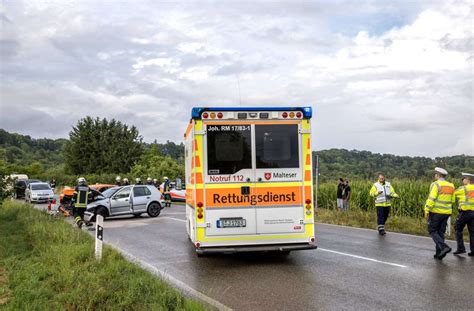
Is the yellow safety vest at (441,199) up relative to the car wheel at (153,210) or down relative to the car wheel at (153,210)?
up

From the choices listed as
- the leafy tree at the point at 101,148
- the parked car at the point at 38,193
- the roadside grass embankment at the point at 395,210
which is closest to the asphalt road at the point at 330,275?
the roadside grass embankment at the point at 395,210

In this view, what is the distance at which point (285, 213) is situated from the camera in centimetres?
960

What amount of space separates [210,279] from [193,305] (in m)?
2.83

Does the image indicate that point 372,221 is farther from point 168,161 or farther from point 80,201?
point 168,161

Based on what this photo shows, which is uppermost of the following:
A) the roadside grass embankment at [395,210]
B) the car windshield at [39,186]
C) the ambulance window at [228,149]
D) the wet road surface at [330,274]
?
the ambulance window at [228,149]

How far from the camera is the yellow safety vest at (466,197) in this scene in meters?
10.4

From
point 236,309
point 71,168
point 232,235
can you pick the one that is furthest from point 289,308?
point 71,168

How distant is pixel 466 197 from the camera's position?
413 inches

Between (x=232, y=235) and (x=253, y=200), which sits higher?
(x=253, y=200)

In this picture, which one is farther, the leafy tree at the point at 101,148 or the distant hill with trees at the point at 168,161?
the leafy tree at the point at 101,148

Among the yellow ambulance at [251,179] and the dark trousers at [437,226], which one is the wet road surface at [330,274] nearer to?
the dark trousers at [437,226]

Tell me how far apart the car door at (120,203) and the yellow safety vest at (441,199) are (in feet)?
45.5

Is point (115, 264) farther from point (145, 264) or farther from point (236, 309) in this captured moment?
point (236, 309)

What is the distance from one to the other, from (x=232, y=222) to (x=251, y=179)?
2.98 feet
